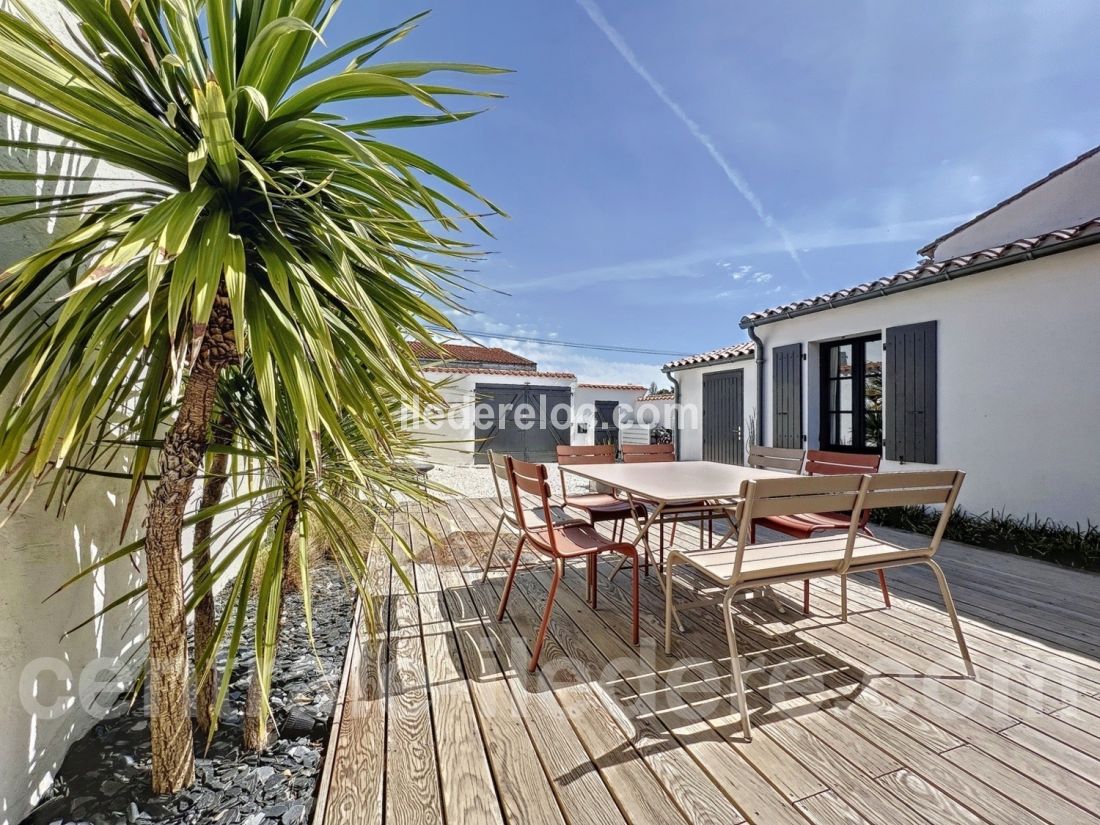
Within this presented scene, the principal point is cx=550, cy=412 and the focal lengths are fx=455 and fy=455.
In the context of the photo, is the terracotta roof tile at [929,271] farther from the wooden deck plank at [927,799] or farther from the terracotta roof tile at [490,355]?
the terracotta roof tile at [490,355]

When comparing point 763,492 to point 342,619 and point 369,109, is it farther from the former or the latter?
point 342,619

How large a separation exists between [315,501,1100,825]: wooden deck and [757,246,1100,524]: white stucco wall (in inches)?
77.4

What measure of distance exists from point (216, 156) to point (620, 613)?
2.61 m

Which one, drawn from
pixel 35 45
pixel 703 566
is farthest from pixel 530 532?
pixel 35 45

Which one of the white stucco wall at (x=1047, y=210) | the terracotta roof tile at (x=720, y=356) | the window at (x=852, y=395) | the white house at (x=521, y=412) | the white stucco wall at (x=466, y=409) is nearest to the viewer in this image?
the white stucco wall at (x=1047, y=210)

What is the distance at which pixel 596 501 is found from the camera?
3543 mm

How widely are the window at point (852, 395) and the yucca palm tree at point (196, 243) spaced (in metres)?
6.30

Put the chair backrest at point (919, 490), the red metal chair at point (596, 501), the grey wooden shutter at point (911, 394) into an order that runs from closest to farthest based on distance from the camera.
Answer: the chair backrest at point (919, 490), the red metal chair at point (596, 501), the grey wooden shutter at point (911, 394)

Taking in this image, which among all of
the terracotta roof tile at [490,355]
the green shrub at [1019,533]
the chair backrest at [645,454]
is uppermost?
the terracotta roof tile at [490,355]

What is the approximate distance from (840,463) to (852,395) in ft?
11.3

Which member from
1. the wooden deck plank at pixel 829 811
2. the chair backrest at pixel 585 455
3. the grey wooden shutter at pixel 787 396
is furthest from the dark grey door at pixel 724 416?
the wooden deck plank at pixel 829 811

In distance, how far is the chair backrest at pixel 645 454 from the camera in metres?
4.16

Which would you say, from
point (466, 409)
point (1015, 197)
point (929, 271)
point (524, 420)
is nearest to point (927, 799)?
point (929, 271)

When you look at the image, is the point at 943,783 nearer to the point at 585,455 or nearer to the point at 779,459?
the point at 779,459
